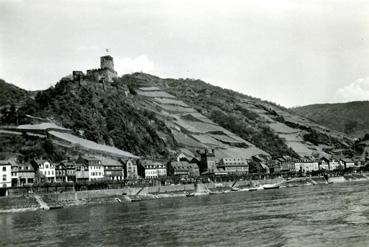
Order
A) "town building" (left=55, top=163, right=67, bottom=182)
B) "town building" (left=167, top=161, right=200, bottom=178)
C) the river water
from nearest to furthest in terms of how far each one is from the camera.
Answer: the river water
"town building" (left=55, top=163, right=67, bottom=182)
"town building" (left=167, top=161, right=200, bottom=178)

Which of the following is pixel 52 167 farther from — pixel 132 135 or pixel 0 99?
pixel 0 99

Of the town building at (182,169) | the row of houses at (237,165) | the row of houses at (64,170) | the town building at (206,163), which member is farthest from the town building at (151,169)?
the town building at (206,163)

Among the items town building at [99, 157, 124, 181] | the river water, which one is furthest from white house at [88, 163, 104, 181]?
the river water

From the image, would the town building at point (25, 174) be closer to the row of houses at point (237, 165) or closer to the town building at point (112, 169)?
the town building at point (112, 169)

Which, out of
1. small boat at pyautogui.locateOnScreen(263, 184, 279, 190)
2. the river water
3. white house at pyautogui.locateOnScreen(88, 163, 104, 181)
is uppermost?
white house at pyautogui.locateOnScreen(88, 163, 104, 181)

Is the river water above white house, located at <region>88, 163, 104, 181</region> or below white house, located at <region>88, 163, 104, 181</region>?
below

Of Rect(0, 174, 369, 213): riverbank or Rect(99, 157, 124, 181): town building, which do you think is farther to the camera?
Rect(99, 157, 124, 181): town building

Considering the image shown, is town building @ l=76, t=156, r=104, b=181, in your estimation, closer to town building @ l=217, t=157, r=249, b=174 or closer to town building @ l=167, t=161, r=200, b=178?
town building @ l=167, t=161, r=200, b=178

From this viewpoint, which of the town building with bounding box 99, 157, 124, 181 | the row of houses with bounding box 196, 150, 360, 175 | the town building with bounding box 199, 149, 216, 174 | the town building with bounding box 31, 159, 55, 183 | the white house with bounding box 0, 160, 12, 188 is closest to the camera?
the white house with bounding box 0, 160, 12, 188
